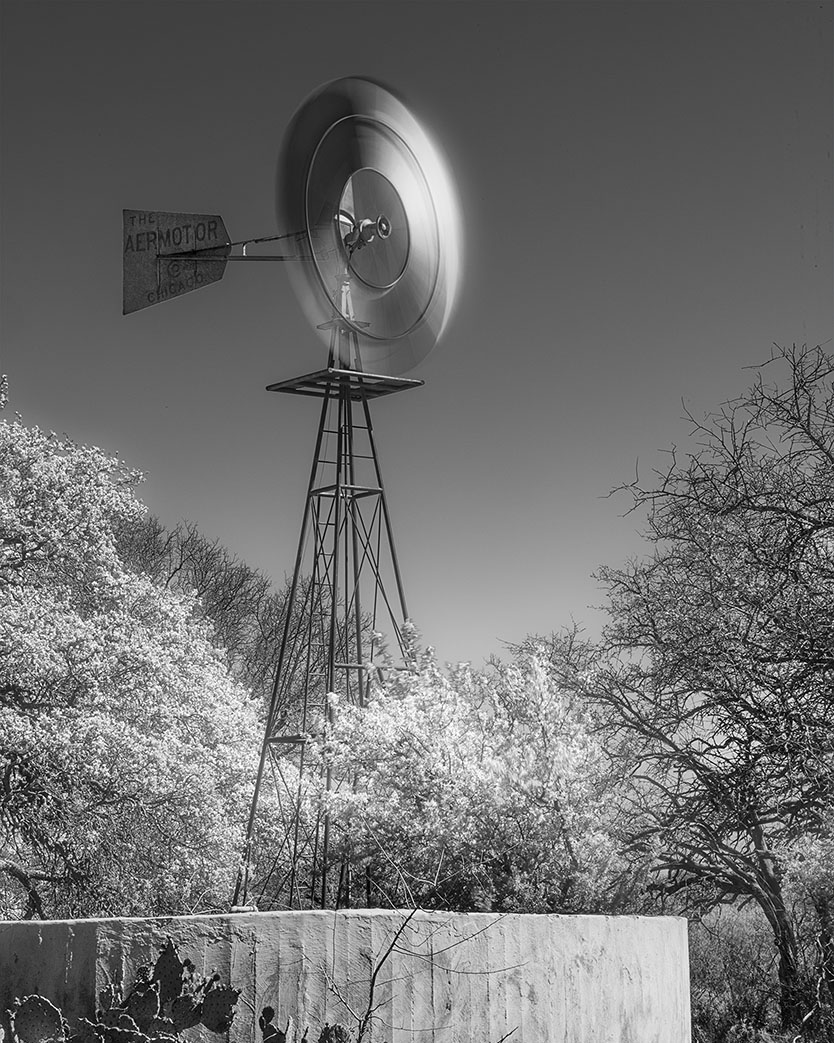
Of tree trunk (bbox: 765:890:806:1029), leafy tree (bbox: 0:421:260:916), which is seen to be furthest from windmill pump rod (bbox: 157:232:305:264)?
tree trunk (bbox: 765:890:806:1029)

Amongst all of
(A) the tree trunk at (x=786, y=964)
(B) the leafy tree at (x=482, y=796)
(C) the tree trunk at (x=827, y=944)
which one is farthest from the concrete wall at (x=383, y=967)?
(A) the tree trunk at (x=786, y=964)

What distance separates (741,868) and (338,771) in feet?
16.7

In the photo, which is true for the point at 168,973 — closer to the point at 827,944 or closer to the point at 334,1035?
the point at 334,1035

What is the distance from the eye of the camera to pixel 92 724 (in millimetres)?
18906

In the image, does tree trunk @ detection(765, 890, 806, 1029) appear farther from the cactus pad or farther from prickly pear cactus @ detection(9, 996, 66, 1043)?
prickly pear cactus @ detection(9, 996, 66, 1043)

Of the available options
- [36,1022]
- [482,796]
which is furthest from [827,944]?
[36,1022]

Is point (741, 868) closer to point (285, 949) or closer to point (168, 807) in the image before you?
point (285, 949)

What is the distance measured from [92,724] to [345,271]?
279 inches

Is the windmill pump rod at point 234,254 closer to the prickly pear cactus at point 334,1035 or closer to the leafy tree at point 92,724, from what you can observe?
the leafy tree at point 92,724

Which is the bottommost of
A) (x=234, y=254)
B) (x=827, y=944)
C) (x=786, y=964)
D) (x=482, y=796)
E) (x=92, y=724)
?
(x=786, y=964)

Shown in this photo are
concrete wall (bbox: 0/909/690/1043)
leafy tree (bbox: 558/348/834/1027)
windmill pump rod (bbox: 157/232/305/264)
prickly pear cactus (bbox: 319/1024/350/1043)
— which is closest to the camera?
prickly pear cactus (bbox: 319/1024/350/1043)

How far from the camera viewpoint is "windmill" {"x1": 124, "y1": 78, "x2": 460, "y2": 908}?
17453mm

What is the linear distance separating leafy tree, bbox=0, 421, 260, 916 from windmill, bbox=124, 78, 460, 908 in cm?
168

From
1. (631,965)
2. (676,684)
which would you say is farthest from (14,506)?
(631,965)
